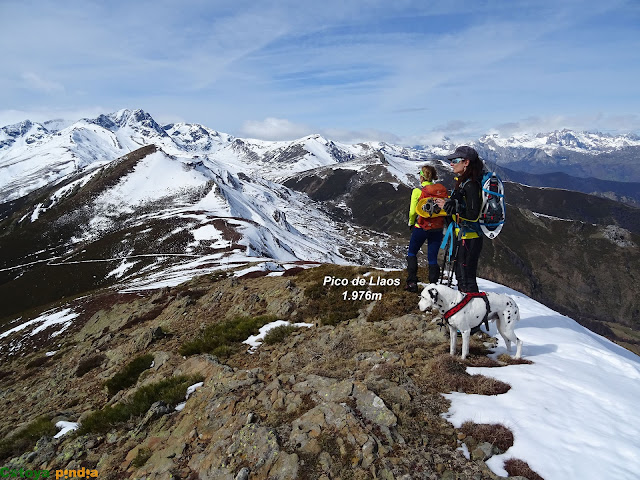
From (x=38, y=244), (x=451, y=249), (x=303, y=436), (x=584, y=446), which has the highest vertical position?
(x=451, y=249)

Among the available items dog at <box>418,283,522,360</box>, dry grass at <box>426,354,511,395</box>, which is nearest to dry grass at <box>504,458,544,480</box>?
dry grass at <box>426,354,511,395</box>

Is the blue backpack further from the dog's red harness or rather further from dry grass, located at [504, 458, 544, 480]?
dry grass, located at [504, 458, 544, 480]

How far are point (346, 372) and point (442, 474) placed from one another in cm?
385

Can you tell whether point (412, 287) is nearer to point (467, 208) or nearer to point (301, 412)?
point (467, 208)

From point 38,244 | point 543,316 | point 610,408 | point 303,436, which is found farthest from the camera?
point 38,244

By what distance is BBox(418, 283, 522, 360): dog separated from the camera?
31.6ft

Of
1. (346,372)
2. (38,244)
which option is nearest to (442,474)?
(346,372)

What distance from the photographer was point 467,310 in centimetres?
963

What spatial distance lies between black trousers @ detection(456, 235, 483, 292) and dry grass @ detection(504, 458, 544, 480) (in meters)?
5.72

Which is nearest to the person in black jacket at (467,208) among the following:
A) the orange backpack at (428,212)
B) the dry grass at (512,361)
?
the orange backpack at (428,212)

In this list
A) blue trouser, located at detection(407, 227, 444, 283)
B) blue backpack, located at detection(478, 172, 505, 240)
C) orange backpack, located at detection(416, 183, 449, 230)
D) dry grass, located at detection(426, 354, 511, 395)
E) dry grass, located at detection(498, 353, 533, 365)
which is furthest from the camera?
blue trouser, located at detection(407, 227, 444, 283)

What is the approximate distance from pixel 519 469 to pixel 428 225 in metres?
8.76

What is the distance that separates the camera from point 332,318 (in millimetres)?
14938

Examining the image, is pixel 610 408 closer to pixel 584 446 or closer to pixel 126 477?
pixel 584 446
